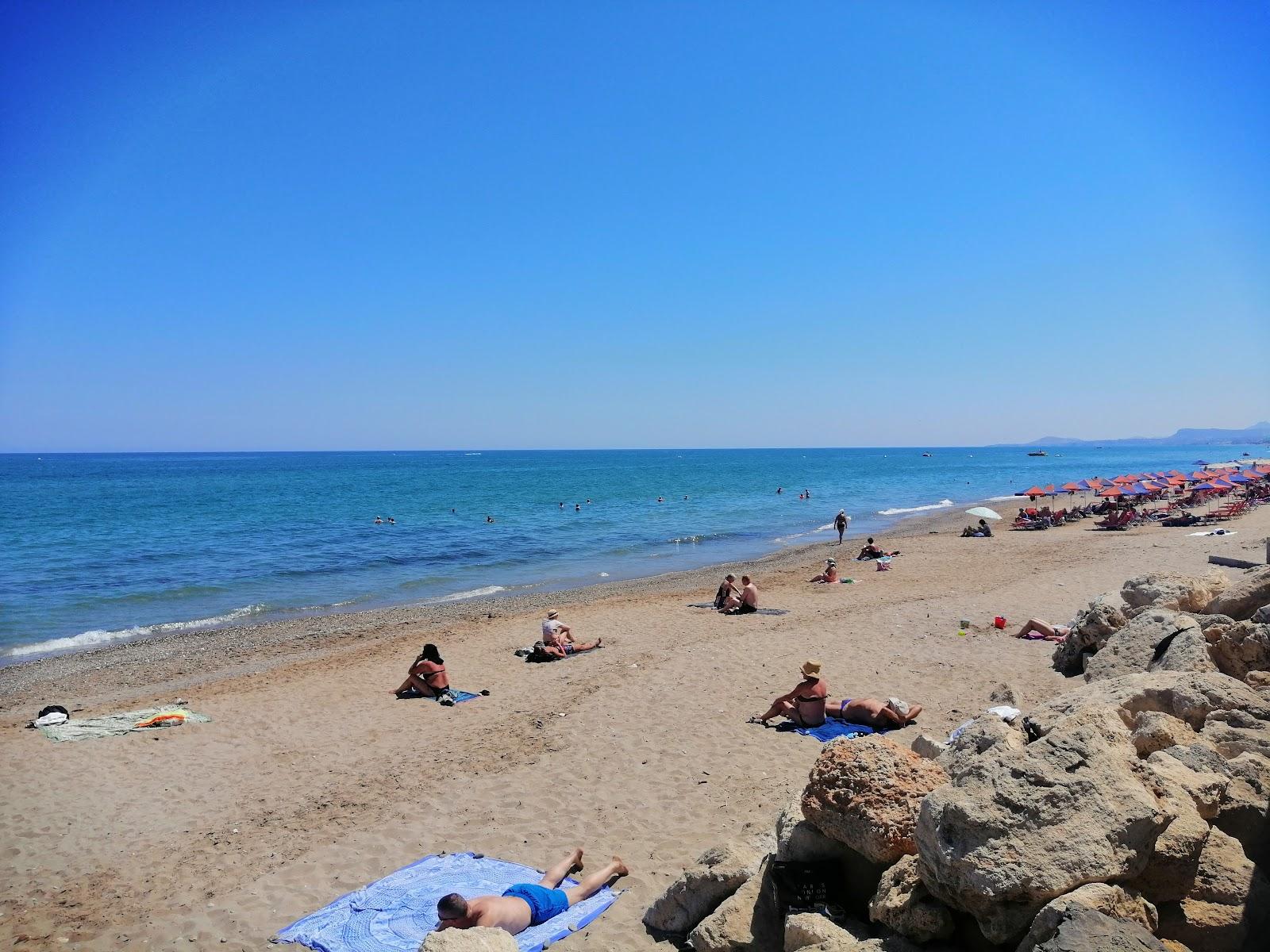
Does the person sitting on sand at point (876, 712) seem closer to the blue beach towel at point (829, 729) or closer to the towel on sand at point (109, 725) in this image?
the blue beach towel at point (829, 729)

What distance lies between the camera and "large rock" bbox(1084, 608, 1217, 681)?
7164 millimetres

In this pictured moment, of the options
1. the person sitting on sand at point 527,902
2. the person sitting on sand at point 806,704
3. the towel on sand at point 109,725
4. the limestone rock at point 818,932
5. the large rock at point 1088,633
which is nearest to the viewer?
the limestone rock at point 818,932

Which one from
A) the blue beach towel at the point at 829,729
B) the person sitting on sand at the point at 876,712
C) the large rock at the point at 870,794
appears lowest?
the blue beach towel at the point at 829,729

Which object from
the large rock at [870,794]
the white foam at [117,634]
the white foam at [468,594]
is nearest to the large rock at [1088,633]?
the large rock at [870,794]

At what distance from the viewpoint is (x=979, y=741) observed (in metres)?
4.60

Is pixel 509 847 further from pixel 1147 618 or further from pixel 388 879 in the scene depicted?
pixel 1147 618

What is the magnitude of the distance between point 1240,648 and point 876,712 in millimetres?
3508

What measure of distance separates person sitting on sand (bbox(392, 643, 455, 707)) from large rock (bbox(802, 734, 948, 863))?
313 inches

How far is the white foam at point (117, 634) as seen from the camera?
16.8m

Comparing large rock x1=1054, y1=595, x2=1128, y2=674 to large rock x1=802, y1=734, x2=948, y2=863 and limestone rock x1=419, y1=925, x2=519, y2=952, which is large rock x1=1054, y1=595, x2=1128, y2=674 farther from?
limestone rock x1=419, y1=925, x2=519, y2=952

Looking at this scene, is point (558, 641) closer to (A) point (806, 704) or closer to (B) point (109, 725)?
(A) point (806, 704)

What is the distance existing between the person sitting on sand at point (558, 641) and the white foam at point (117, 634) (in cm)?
1038

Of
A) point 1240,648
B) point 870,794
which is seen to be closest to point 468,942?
point 870,794

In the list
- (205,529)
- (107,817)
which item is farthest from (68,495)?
(107,817)
